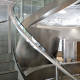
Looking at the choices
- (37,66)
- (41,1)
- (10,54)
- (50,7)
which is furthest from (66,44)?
(10,54)

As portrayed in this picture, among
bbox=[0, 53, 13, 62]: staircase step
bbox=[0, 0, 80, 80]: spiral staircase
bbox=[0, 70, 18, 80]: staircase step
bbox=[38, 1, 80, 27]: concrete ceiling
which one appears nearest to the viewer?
bbox=[0, 70, 18, 80]: staircase step

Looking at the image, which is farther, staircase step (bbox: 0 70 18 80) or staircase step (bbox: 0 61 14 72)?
staircase step (bbox: 0 61 14 72)

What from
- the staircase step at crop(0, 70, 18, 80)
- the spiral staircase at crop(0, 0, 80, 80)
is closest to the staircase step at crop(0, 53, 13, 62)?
the spiral staircase at crop(0, 0, 80, 80)

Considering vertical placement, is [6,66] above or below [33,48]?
below

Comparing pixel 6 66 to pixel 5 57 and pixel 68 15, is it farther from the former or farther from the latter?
pixel 68 15

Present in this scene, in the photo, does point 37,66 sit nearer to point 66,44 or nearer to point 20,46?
point 20,46

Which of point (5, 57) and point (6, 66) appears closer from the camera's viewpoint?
point (6, 66)

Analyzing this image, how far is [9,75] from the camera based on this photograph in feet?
7.64

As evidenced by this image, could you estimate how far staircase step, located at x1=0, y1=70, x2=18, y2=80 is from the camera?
2.26m

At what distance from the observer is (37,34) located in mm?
4383

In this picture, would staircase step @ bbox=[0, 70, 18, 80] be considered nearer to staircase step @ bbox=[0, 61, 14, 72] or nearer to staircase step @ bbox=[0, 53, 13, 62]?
staircase step @ bbox=[0, 61, 14, 72]

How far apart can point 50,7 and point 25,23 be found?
937 millimetres

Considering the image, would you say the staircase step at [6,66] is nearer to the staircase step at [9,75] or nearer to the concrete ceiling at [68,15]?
the staircase step at [9,75]

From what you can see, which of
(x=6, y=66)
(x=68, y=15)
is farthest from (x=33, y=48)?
(x=68, y=15)
